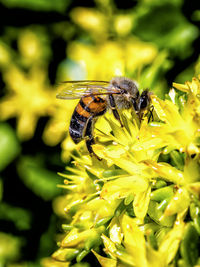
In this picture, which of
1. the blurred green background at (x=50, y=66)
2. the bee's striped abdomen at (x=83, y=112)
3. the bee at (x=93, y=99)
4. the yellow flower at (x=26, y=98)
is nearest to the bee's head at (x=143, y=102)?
the bee at (x=93, y=99)

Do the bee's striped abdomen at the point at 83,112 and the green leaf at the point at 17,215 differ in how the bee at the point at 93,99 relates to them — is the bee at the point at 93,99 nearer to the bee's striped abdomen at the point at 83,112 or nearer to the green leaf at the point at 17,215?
the bee's striped abdomen at the point at 83,112

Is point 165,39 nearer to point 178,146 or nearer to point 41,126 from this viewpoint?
point 41,126

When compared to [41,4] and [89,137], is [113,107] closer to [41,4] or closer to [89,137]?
[89,137]

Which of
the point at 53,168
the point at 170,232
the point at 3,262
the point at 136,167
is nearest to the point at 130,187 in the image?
the point at 136,167

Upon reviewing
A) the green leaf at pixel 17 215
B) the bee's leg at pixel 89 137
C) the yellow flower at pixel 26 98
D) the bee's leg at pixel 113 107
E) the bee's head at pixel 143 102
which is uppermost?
the bee's head at pixel 143 102

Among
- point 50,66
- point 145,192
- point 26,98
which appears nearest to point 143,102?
point 145,192
